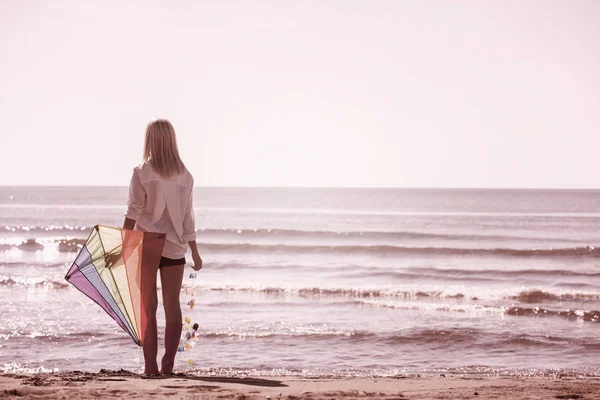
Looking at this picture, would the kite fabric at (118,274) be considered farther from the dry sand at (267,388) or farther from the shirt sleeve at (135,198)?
the dry sand at (267,388)

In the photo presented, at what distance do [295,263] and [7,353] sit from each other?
12673mm

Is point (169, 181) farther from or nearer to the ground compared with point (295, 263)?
farther from the ground

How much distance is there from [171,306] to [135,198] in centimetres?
91

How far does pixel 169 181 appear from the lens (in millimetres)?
5441

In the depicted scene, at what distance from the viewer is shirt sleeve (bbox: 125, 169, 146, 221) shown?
17.6 feet

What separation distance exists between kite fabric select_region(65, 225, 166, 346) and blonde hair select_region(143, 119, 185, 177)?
55 cm

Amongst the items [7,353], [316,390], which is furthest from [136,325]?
[7,353]

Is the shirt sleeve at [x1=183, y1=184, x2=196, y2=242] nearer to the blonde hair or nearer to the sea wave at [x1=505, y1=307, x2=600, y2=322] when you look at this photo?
the blonde hair

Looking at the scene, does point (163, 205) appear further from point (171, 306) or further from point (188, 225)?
point (171, 306)

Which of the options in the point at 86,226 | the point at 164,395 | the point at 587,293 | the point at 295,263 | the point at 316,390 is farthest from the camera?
the point at 86,226

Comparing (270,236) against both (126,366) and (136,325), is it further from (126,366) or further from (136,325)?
(136,325)

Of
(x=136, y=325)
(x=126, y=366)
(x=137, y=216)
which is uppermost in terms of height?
(x=137, y=216)

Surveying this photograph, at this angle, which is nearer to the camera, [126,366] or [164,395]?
[164,395]

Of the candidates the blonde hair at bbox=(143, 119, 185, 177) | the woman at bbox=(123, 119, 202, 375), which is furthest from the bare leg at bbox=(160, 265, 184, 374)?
the blonde hair at bbox=(143, 119, 185, 177)
